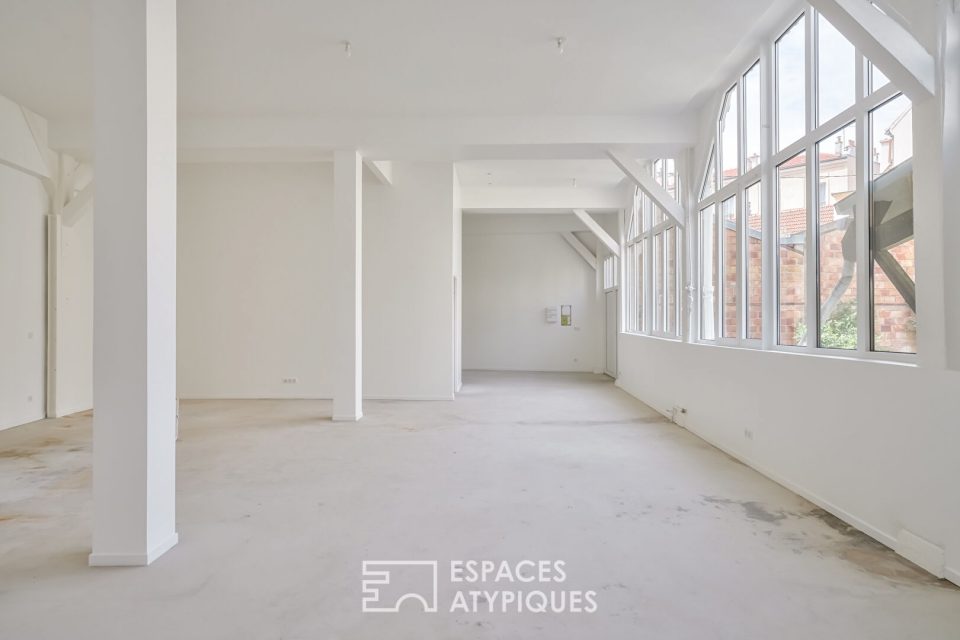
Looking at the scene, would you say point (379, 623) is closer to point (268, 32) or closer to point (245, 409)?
point (268, 32)

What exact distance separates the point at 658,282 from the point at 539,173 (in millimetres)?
2774

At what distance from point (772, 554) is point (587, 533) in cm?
99

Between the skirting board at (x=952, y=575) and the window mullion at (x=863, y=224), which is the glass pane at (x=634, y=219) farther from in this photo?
the skirting board at (x=952, y=575)

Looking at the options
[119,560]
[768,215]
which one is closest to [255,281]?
[119,560]

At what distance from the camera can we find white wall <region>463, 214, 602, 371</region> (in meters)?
14.6

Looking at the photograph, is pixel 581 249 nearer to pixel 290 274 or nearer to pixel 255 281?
pixel 290 274

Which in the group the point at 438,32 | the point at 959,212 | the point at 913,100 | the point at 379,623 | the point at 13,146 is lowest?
the point at 379,623

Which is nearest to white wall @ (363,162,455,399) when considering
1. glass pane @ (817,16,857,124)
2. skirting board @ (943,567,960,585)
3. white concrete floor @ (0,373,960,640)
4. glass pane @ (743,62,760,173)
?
white concrete floor @ (0,373,960,640)

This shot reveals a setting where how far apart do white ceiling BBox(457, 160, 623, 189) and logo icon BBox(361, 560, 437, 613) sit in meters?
7.51

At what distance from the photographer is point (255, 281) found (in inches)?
373

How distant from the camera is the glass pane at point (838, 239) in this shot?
4.04 metres

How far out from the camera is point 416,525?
3750 millimetres

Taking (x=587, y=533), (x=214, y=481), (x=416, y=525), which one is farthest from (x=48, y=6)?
(x=587, y=533)

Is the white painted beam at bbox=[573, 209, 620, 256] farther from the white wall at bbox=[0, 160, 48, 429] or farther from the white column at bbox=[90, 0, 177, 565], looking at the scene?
the white column at bbox=[90, 0, 177, 565]
